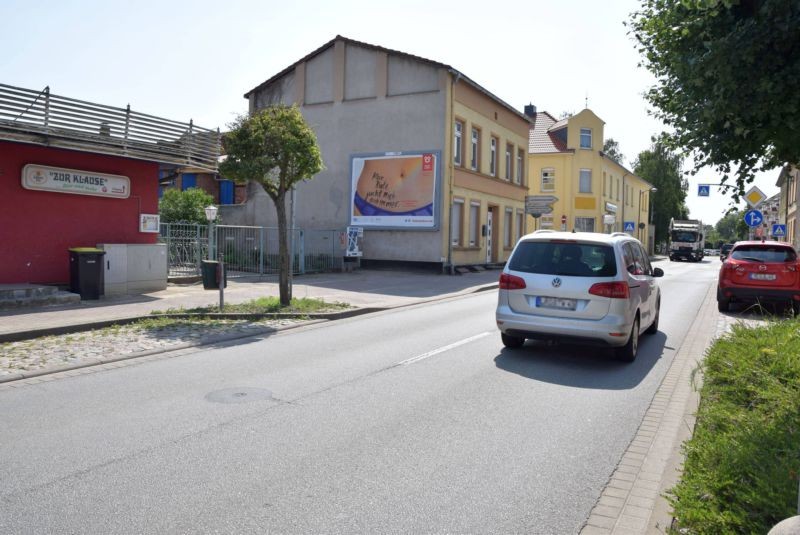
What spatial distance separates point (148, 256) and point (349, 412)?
11.9 m

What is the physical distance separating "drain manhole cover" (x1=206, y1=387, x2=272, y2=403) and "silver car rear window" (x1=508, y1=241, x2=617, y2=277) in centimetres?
393

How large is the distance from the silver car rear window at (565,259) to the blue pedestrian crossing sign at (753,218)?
12609 millimetres

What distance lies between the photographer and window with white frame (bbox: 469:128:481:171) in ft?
96.5

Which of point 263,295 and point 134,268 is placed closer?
point 134,268

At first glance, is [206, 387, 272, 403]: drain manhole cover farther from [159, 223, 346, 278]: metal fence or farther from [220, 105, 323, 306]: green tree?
[159, 223, 346, 278]: metal fence

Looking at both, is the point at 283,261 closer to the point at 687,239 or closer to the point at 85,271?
the point at 85,271

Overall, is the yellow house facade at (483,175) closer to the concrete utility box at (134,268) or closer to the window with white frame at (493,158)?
the window with white frame at (493,158)

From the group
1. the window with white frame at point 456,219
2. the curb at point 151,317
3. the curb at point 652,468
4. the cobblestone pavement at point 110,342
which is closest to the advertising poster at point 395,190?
the window with white frame at point 456,219

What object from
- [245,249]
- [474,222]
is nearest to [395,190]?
[474,222]

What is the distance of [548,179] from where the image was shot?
154 feet

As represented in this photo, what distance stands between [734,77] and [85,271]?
42.7ft

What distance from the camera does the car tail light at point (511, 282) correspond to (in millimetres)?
8641

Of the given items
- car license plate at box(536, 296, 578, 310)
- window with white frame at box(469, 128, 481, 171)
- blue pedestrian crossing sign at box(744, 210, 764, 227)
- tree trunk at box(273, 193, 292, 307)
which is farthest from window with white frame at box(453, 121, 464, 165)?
car license plate at box(536, 296, 578, 310)

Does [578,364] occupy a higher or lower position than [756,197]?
lower
